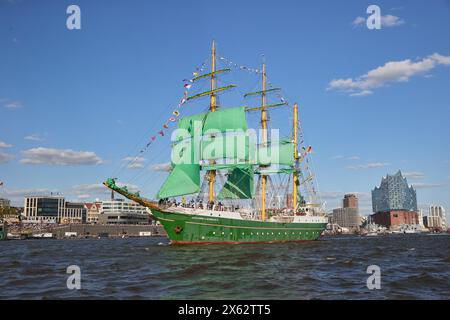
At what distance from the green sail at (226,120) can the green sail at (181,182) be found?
11.4m

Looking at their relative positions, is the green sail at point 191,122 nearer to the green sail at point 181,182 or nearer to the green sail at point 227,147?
the green sail at point 227,147

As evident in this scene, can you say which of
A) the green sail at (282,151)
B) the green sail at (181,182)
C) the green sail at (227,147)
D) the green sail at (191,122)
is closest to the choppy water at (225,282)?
the green sail at (181,182)

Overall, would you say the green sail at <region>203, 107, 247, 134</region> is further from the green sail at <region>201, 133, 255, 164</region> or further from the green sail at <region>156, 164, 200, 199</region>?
the green sail at <region>156, 164, 200, 199</region>

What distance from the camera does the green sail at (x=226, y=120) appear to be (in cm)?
7500

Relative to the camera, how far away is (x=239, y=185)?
252ft

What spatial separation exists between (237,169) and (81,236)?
115794 millimetres

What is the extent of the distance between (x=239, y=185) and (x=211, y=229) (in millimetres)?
18083

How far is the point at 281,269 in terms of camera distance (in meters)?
30.7

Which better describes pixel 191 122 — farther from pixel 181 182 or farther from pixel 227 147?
pixel 181 182

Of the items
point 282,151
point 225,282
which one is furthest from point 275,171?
point 225,282

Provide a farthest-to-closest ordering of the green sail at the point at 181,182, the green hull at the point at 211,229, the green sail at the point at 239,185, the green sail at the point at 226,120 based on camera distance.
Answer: the green sail at the point at 239,185
the green sail at the point at 226,120
the green sail at the point at 181,182
the green hull at the point at 211,229

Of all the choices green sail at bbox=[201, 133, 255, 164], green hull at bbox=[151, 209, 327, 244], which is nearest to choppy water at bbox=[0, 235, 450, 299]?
green hull at bbox=[151, 209, 327, 244]
